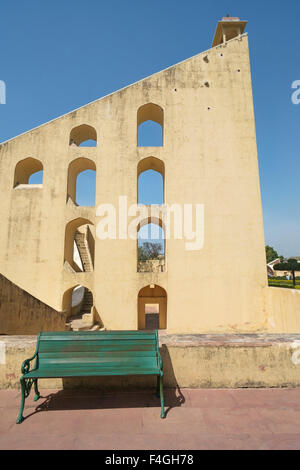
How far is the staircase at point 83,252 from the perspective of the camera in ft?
52.7

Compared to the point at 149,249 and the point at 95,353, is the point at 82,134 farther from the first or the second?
the point at 149,249

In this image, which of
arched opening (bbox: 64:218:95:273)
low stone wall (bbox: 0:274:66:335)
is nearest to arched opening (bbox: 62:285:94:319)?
arched opening (bbox: 64:218:95:273)

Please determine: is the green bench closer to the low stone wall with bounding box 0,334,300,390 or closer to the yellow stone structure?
the low stone wall with bounding box 0,334,300,390

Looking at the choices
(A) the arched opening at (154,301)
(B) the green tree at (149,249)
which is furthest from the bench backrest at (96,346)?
(B) the green tree at (149,249)

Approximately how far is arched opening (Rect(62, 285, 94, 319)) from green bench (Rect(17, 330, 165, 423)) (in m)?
8.91

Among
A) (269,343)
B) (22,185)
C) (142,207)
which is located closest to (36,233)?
(22,185)

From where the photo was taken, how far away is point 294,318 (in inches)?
356

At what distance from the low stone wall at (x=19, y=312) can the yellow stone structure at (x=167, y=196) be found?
399cm

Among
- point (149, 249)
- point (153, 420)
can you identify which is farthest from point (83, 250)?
point (149, 249)

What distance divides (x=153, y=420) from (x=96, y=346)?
1051 mm

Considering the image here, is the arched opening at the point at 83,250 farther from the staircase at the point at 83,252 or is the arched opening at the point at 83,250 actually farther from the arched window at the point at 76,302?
the arched window at the point at 76,302

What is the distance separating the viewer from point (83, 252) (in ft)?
53.8

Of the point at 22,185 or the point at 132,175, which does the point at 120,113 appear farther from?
the point at 22,185

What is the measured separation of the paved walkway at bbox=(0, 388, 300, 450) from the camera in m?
2.33
